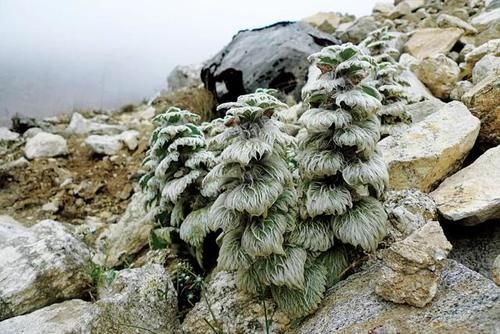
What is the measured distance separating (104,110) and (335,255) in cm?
982

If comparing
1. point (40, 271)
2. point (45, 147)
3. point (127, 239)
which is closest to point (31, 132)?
point (45, 147)

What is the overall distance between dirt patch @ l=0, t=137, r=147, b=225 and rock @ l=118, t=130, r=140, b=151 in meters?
0.18

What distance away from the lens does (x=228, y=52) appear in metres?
8.95

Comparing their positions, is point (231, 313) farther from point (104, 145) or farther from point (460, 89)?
point (104, 145)

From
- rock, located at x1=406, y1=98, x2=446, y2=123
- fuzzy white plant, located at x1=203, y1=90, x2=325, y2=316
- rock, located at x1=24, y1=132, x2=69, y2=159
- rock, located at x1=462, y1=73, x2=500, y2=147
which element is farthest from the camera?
rock, located at x1=24, y1=132, x2=69, y2=159

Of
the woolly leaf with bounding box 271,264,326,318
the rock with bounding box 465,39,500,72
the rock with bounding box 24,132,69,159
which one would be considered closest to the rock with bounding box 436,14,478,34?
the rock with bounding box 465,39,500,72

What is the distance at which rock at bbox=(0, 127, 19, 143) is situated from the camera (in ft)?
28.3

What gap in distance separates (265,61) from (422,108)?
3.88 meters

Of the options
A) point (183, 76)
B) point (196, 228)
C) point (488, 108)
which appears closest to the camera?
point (196, 228)

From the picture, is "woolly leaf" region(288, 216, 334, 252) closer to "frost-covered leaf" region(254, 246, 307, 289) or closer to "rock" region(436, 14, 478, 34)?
"frost-covered leaf" region(254, 246, 307, 289)

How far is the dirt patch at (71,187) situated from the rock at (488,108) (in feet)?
16.3

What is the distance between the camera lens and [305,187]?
9.71 ft

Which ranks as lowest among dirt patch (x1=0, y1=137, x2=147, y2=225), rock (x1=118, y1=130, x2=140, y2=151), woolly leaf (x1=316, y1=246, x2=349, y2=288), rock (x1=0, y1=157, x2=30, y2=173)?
dirt patch (x1=0, y1=137, x2=147, y2=225)

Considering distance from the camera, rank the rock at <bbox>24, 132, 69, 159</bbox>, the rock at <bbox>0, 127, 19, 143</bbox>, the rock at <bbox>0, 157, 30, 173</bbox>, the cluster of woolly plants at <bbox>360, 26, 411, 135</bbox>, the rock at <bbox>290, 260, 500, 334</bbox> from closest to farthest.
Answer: the rock at <bbox>290, 260, 500, 334</bbox>, the cluster of woolly plants at <bbox>360, 26, 411, 135</bbox>, the rock at <bbox>0, 157, 30, 173</bbox>, the rock at <bbox>24, 132, 69, 159</bbox>, the rock at <bbox>0, 127, 19, 143</bbox>
